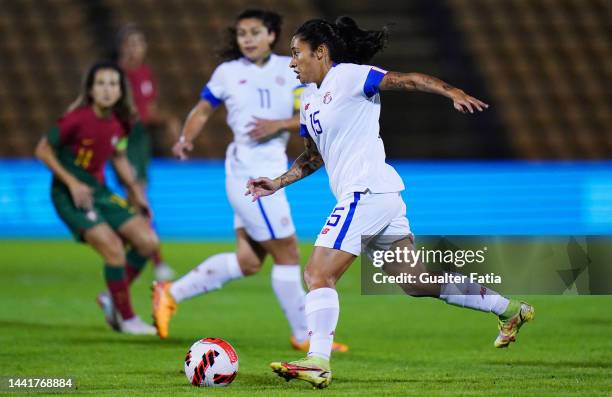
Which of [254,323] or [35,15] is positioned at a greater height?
[35,15]

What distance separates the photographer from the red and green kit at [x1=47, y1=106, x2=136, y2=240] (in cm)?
848

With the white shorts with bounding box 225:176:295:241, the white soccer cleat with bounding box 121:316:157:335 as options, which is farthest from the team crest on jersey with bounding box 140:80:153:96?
the white shorts with bounding box 225:176:295:241

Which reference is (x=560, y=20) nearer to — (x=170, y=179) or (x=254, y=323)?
(x=170, y=179)

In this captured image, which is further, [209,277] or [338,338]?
[338,338]

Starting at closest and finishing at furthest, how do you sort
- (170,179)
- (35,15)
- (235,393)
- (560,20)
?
(235,393) → (170,179) → (35,15) → (560,20)

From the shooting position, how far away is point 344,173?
19.8ft

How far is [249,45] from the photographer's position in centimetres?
771

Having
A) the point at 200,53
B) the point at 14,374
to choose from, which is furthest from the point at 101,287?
the point at 200,53

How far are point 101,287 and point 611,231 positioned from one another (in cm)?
668

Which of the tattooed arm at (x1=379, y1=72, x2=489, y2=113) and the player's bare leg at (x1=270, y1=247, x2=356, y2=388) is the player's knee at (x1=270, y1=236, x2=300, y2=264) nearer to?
the player's bare leg at (x1=270, y1=247, x2=356, y2=388)

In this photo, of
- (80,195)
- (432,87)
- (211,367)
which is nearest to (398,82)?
(432,87)

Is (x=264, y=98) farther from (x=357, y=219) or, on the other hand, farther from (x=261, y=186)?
(x=357, y=219)

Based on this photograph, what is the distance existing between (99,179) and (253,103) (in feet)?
5.60

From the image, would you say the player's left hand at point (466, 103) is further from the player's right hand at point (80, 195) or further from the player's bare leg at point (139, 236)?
the player's bare leg at point (139, 236)
